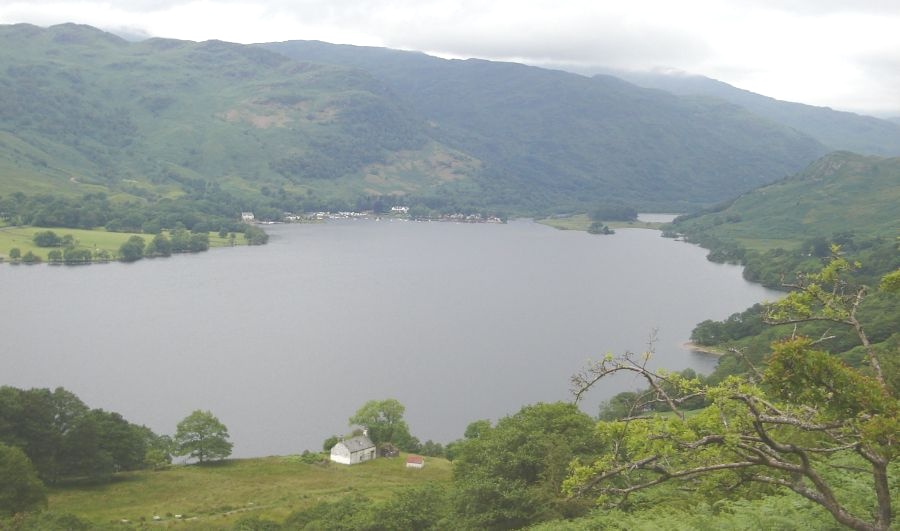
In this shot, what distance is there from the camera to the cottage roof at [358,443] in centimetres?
5279

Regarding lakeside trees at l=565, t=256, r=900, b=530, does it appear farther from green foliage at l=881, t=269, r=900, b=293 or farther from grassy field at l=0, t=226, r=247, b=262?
grassy field at l=0, t=226, r=247, b=262

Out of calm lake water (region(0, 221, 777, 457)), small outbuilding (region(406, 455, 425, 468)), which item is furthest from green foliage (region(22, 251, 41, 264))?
small outbuilding (region(406, 455, 425, 468))

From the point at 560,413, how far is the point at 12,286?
109695mm

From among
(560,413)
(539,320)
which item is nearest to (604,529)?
(560,413)

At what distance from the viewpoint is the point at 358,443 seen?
5381 centimetres

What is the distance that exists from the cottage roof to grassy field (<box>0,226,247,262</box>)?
109777mm

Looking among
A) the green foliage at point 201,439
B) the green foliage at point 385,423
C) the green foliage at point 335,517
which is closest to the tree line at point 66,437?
the green foliage at point 201,439

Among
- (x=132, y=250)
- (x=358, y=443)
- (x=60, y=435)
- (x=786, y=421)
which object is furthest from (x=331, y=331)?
(x=786, y=421)

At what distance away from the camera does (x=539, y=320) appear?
329ft

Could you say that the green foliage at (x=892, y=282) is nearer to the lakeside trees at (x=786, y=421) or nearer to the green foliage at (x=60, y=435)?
the lakeside trees at (x=786, y=421)

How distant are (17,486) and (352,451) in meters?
24.3

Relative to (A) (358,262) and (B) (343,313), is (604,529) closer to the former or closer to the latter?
(B) (343,313)

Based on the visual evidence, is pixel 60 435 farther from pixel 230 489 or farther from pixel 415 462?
pixel 415 462

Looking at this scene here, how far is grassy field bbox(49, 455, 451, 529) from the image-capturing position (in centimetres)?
3769
